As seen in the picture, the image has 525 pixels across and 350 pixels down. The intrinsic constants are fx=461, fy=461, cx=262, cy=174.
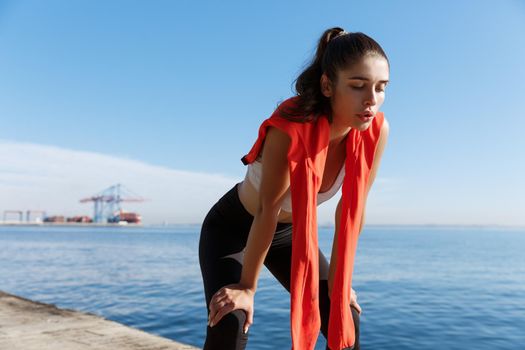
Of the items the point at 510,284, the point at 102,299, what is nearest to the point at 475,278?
the point at 510,284

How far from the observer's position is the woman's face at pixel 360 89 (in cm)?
168

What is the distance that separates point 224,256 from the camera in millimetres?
2041

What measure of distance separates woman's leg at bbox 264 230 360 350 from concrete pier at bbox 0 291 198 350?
1.64 meters

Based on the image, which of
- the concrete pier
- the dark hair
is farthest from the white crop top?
the concrete pier

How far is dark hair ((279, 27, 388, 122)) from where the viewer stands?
1.70 metres

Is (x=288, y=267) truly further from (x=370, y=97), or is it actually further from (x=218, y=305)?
(x=370, y=97)

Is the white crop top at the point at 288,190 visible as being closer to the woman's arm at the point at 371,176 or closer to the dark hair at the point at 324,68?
the woman's arm at the point at 371,176

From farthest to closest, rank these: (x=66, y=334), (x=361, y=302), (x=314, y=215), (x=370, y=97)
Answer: (x=361, y=302), (x=66, y=334), (x=314, y=215), (x=370, y=97)

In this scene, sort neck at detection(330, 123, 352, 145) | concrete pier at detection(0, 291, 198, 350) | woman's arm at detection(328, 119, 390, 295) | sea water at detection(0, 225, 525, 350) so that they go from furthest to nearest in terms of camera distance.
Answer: sea water at detection(0, 225, 525, 350), concrete pier at detection(0, 291, 198, 350), woman's arm at detection(328, 119, 390, 295), neck at detection(330, 123, 352, 145)

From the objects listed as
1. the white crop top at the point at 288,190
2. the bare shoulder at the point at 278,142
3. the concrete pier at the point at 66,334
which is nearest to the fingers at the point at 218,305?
the white crop top at the point at 288,190

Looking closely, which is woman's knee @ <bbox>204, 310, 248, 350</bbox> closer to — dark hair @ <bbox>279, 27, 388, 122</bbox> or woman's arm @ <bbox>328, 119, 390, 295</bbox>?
woman's arm @ <bbox>328, 119, 390, 295</bbox>

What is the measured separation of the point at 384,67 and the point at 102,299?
12351 mm

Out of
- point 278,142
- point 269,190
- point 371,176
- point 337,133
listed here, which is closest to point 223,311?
point 269,190

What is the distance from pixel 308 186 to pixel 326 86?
39cm
